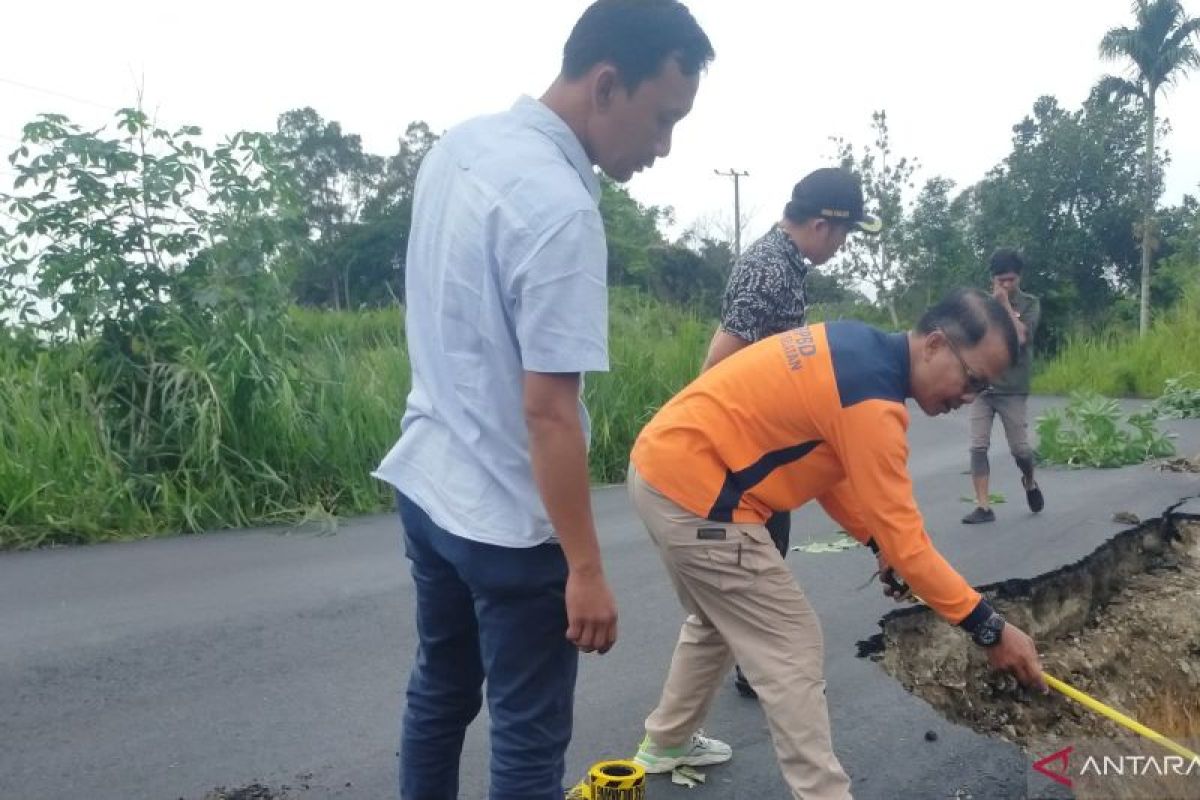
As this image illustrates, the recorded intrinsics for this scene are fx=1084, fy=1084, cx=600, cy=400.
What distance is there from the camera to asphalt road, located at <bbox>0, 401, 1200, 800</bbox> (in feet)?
11.5

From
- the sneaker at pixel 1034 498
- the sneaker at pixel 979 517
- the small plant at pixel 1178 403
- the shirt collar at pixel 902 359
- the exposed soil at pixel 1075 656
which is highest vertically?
the shirt collar at pixel 902 359

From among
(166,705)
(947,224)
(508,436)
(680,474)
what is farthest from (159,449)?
(947,224)

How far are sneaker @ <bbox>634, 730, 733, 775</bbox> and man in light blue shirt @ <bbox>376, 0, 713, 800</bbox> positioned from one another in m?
1.28

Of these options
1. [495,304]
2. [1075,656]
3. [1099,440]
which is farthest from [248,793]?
[1099,440]

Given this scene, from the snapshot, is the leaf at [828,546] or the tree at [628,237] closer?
the leaf at [828,546]

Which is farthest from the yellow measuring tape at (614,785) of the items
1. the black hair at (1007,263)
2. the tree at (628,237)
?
the tree at (628,237)

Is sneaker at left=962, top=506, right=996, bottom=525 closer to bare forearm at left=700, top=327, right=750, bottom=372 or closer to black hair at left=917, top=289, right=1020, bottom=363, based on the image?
bare forearm at left=700, top=327, right=750, bottom=372

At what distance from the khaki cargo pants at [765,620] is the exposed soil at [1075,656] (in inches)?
49.1

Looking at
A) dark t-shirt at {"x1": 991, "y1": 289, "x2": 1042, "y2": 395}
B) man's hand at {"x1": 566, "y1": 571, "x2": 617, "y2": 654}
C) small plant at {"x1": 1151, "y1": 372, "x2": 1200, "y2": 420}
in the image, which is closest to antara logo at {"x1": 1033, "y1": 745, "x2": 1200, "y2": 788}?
man's hand at {"x1": 566, "y1": 571, "x2": 617, "y2": 654}

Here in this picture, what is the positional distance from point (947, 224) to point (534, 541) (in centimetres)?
3242

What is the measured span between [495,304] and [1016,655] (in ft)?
5.50

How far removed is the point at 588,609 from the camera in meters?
2.01

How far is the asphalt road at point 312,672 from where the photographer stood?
350cm

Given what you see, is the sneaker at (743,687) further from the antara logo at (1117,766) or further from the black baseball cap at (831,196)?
the black baseball cap at (831,196)
